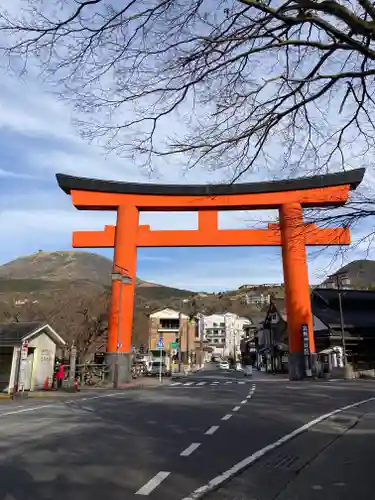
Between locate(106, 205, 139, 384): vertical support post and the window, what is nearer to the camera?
locate(106, 205, 139, 384): vertical support post

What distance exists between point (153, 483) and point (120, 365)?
1938cm

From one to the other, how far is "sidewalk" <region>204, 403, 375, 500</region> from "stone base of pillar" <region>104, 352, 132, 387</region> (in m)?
16.4

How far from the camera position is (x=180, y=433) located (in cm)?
778

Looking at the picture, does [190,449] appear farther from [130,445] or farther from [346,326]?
[346,326]

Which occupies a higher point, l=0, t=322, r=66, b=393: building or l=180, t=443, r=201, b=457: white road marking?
l=0, t=322, r=66, b=393: building

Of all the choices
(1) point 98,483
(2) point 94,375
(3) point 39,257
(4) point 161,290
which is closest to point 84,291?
(2) point 94,375

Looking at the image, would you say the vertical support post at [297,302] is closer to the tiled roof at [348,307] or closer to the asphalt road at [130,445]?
the asphalt road at [130,445]

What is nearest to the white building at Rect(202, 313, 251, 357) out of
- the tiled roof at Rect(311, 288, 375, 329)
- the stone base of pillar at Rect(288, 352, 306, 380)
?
the tiled roof at Rect(311, 288, 375, 329)

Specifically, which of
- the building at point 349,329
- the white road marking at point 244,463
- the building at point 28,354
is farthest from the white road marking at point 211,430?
the building at point 349,329

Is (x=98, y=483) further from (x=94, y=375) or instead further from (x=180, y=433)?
(x=94, y=375)

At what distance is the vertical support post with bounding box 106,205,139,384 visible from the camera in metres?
23.4

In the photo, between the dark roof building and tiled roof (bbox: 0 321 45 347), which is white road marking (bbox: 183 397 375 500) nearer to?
tiled roof (bbox: 0 321 45 347)

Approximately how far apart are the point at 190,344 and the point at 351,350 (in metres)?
40.1

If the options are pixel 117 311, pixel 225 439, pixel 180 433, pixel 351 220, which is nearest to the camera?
pixel 351 220
